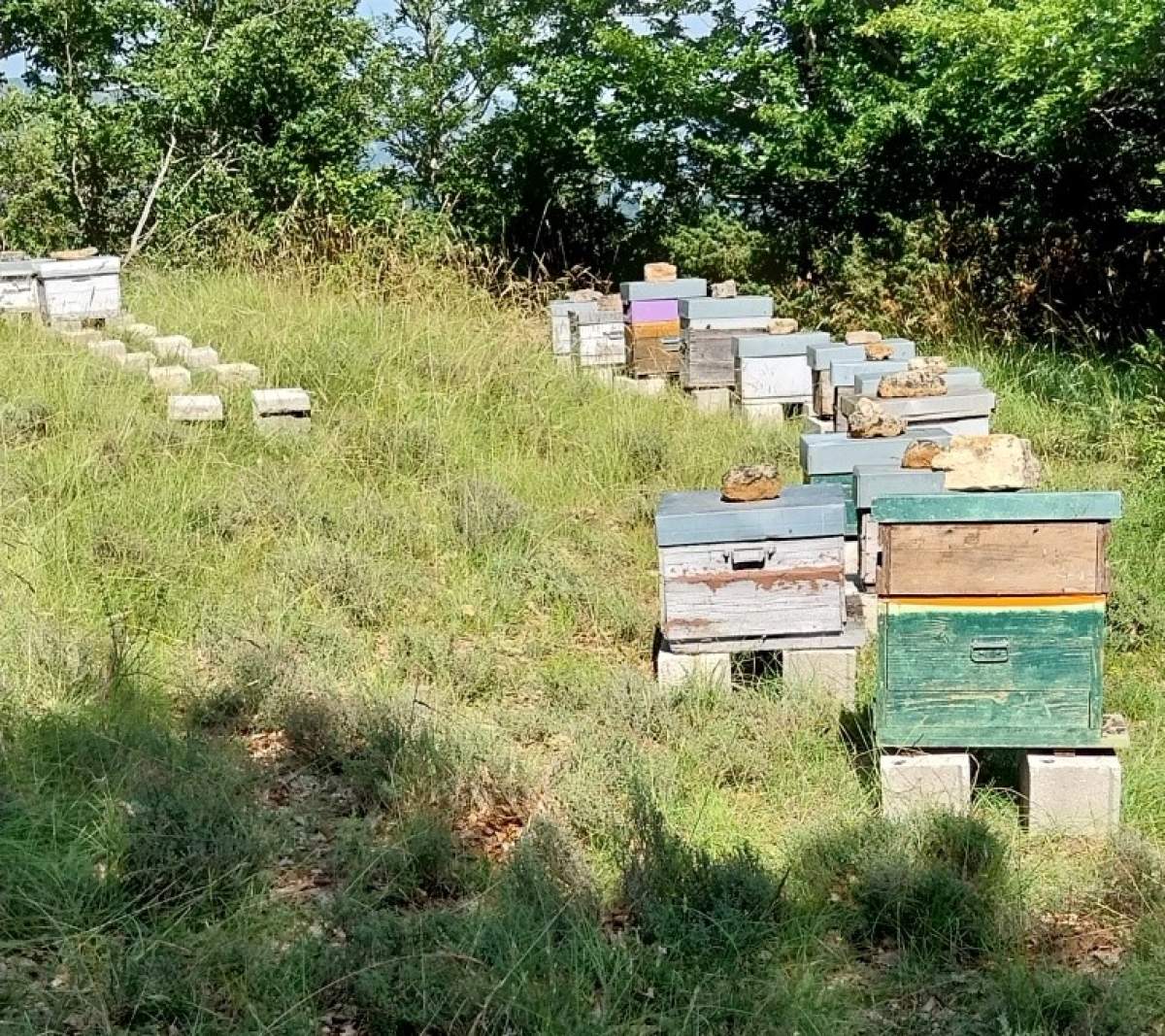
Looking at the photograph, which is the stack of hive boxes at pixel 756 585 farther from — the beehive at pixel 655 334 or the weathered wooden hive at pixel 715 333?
the beehive at pixel 655 334

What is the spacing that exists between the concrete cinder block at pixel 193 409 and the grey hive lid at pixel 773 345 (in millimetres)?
2670

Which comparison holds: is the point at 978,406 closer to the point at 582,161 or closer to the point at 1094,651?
the point at 1094,651

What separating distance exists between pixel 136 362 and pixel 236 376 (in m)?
0.53

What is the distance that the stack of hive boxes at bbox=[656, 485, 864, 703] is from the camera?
3705 mm

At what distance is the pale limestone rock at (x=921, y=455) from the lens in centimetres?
399

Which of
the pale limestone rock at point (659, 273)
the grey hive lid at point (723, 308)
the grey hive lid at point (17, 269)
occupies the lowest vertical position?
the grey hive lid at point (723, 308)

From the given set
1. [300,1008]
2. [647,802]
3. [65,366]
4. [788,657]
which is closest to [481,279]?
[65,366]

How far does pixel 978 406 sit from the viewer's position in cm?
508

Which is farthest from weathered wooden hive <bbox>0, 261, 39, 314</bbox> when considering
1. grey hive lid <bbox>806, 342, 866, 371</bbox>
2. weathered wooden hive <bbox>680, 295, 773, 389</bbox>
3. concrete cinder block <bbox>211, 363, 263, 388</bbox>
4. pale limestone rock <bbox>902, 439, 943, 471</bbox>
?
pale limestone rock <bbox>902, 439, 943, 471</bbox>

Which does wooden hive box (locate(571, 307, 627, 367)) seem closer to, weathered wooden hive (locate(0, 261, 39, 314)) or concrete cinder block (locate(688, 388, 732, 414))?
concrete cinder block (locate(688, 388, 732, 414))

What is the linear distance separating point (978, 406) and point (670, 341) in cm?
303

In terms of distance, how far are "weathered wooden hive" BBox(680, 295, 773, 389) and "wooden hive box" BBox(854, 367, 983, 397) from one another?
190 cm

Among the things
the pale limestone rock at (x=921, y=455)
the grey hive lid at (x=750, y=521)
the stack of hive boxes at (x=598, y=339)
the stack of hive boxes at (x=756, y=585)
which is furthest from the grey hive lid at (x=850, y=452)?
the stack of hive boxes at (x=598, y=339)

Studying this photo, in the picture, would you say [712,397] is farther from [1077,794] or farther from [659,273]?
[1077,794]
